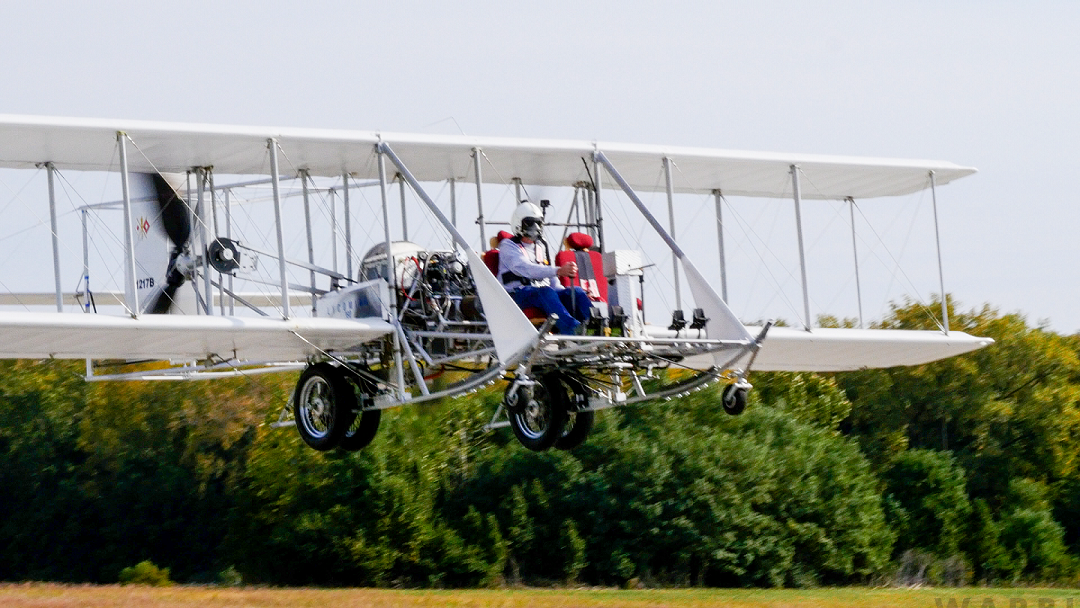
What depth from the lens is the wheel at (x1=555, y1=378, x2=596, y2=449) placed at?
17703mm

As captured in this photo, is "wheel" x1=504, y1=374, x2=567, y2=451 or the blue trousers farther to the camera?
"wheel" x1=504, y1=374, x2=567, y2=451

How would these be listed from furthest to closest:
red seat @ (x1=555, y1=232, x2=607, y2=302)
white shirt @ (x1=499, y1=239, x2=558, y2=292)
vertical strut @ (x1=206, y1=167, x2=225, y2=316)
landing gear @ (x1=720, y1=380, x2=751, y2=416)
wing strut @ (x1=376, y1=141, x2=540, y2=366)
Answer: vertical strut @ (x1=206, y1=167, x2=225, y2=316)
landing gear @ (x1=720, y1=380, x2=751, y2=416)
red seat @ (x1=555, y1=232, x2=607, y2=302)
white shirt @ (x1=499, y1=239, x2=558, y2=292)
wing strut @ (x1=376, y1=141, x2=540, y2=366)

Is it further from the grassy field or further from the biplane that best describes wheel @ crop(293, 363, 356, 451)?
the grassy field

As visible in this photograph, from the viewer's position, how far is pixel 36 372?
2436 inches

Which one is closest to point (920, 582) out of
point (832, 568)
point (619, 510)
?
point (832, 568)

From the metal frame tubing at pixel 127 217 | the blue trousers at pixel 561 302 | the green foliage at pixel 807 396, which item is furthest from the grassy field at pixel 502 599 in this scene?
the blue trousers at pixel 561 302

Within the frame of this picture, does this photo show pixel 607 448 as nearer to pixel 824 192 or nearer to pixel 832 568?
pixel 832 568

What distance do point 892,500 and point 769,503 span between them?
6.21 m

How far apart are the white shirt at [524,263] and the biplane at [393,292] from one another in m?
0.24

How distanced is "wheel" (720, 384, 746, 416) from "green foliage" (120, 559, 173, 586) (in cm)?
3712

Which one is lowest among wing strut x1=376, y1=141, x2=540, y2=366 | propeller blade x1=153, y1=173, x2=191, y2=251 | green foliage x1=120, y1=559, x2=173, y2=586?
green foliage x1=120, y1=559, x2=173, y2=586

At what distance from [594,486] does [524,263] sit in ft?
110

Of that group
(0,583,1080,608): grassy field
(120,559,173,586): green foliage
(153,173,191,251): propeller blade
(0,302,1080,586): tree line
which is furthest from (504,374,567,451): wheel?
(120,559,173,586): green foliage

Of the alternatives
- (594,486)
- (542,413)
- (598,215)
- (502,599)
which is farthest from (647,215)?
(594,486)
